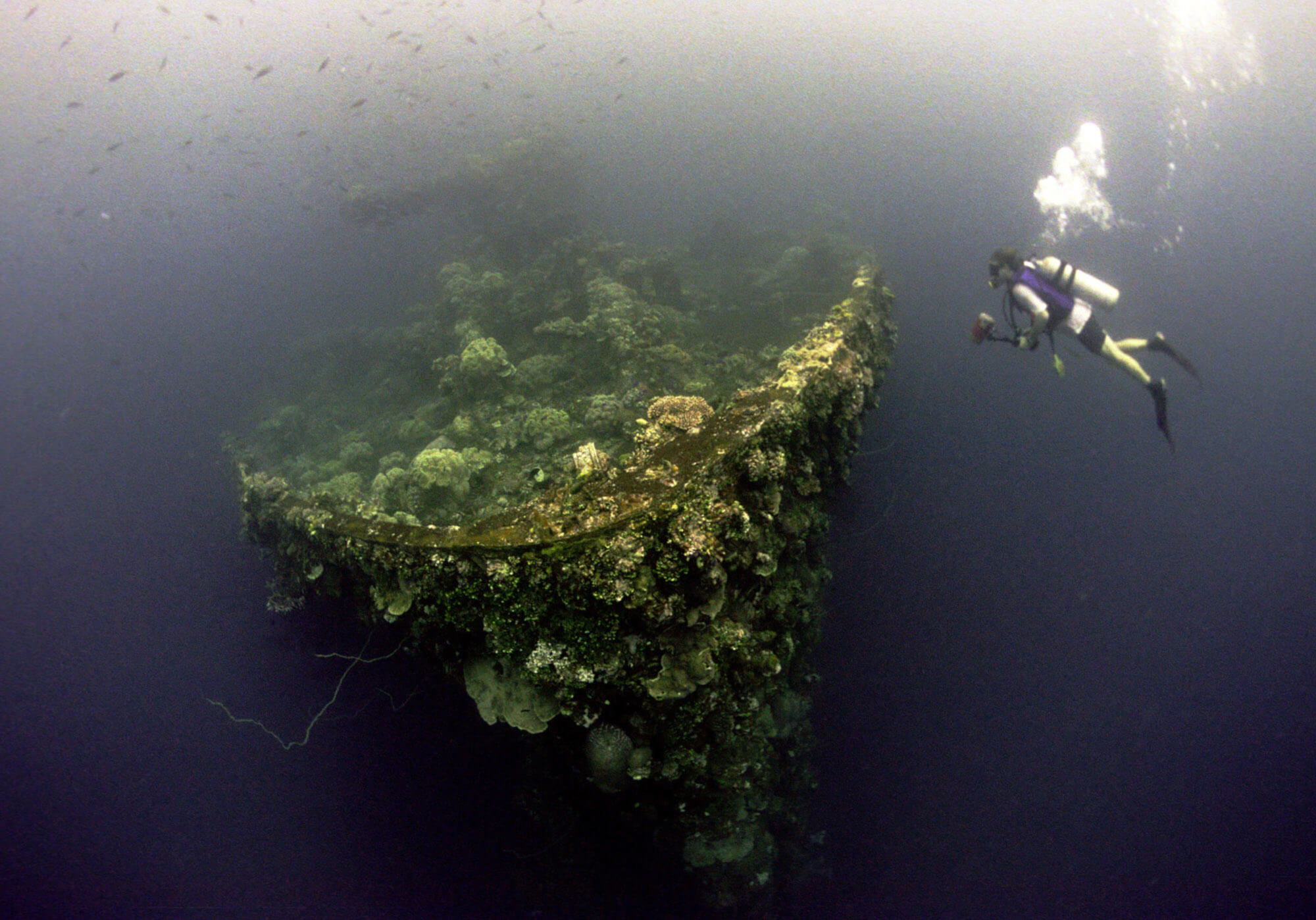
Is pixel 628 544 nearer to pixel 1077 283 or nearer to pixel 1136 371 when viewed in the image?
pixel 1077 283

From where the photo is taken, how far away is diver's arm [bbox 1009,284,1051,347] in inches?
384

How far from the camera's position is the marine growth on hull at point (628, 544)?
496cm

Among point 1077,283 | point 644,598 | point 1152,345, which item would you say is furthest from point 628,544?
point 1152,345

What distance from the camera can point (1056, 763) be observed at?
950 cm

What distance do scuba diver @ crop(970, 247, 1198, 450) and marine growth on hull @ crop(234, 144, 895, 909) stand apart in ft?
8.85

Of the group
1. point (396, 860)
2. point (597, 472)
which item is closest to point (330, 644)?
point (396, 860)

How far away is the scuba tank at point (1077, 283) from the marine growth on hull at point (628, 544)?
136 inches

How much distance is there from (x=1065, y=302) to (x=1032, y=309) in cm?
96

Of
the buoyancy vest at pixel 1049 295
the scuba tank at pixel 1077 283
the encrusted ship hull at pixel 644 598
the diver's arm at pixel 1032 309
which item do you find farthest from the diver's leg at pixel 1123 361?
the encrusted ship hull at pixel 644 598

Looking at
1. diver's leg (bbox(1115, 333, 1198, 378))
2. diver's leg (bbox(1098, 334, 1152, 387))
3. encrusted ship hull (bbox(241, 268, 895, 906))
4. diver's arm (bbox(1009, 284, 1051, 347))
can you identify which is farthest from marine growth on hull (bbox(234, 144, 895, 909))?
diver's leg (bbox(1115, 333, 1198, 378))

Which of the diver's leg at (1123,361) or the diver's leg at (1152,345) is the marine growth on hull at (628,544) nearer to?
the diver's leg at (1123,361)

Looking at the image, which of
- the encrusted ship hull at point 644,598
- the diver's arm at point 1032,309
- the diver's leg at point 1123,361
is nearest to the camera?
the encrusted ship hull at point 644,598

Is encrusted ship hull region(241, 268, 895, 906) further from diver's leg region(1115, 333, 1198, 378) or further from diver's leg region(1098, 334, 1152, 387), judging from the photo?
diver's leg region(1115, 333, 1198, 378)

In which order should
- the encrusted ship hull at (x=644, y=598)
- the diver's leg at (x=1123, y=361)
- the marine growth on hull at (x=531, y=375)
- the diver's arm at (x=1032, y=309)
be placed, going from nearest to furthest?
the encrusted ship hull at (x=644, y=598) < the marine growth on hull at (x=531, y=375) < the diver's arm at (x=1032, y=309) < the diver's leg at (x=1123, y=361)
